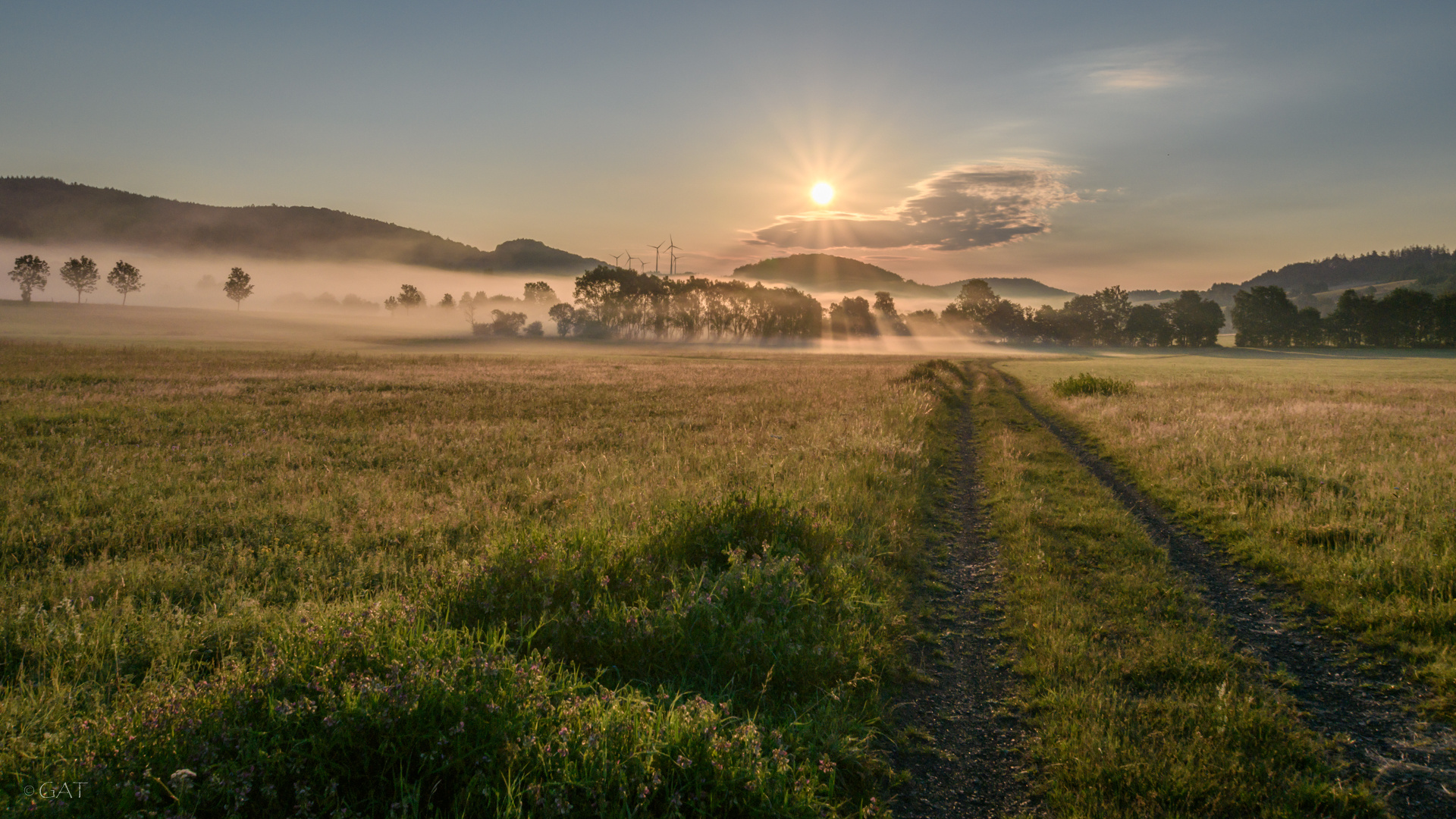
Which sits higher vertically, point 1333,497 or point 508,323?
point 508,323

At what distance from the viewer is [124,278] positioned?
619ft

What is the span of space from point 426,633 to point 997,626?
18.4 ft

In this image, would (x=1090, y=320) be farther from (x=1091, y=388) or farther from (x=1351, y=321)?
(x=1091, y=388)

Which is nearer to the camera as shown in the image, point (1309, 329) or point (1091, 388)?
point (1091, 388)

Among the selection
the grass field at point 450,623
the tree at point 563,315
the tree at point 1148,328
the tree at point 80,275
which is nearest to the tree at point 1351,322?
the tree at point 1148,328

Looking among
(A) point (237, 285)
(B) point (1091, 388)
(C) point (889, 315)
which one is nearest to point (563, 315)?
(C) point (889, 315)

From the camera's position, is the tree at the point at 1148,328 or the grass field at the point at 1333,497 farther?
the tree at the point at 1148,328

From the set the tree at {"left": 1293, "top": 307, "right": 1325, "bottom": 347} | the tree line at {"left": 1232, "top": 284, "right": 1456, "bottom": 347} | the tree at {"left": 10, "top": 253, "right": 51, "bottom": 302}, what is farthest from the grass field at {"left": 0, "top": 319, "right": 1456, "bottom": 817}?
the tree at {"left": 10, "top": 253, "right": 51, "bottom": 302}

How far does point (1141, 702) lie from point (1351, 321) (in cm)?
16530

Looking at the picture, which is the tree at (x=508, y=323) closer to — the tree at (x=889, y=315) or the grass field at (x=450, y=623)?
the tree at (x=889, y=315)

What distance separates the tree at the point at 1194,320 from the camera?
449ft

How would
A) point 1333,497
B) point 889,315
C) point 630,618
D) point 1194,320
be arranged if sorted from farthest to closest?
point 889,315
point 1194,320
point 1333,497
point 630,618

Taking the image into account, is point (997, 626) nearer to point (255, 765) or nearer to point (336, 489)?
point (255, 765)

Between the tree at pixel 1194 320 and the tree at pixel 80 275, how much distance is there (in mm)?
285104
